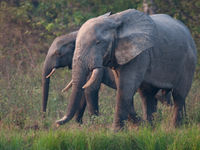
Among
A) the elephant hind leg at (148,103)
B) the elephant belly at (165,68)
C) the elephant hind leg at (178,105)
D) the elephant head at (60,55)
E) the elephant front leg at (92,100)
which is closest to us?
the elephant belly at (165,68)

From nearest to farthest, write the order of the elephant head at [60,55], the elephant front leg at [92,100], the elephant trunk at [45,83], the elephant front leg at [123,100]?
the elephant front leg at [123,100] → the elephant front leg at [92,100] → the elephant trunk at [45,83] → the elephant head at [60,55]

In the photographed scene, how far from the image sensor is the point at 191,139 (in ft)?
18.5

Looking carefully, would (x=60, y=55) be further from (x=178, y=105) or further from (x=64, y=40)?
(x=178, y=105)

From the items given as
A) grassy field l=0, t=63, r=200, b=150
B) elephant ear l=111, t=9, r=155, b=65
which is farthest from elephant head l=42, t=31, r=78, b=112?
elephant ear l=111, t=9, r=155, b=65

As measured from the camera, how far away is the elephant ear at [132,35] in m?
6.92

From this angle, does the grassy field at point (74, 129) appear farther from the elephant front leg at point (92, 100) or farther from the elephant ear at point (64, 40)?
the elephant ear at point (64, 40)

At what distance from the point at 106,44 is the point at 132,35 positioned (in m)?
0.47

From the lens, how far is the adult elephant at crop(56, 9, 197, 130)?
659 cm

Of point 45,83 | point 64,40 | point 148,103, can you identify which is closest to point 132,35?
point 148,103

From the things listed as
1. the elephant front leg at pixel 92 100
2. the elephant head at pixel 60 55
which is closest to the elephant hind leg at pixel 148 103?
the elephant front leg at pixel 92 100

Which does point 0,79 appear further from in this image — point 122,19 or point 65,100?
point 122,19

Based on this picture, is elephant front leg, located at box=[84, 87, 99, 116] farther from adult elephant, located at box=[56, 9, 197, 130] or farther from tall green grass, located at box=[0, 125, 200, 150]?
tall green grass, located at box=[0, 125, 200, 150]

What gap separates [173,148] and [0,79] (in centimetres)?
496

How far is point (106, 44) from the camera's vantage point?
6.79 metres
